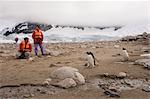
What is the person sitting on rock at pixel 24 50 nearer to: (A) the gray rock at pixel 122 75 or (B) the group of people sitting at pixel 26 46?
(B) the group of people sitting at pixel 26 46

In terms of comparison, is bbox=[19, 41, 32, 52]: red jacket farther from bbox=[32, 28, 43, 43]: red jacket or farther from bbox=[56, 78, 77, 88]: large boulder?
bbox=[56, 78, 77, 88]: large boulder

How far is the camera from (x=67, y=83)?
8.96 m

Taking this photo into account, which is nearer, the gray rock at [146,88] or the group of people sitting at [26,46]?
the gray rock at [146,88]

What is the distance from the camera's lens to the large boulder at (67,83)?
8.91m

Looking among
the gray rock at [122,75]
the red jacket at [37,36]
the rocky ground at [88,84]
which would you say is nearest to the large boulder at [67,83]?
the rocky ground at [88,84]

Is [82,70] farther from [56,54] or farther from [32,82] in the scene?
[56,54]

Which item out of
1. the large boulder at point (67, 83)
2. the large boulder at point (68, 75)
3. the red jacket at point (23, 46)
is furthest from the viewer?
the red jacket at point (23, 46)

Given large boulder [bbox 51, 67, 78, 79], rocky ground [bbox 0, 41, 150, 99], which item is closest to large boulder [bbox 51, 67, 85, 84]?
large boulder [bbox 51, 67, 78, 79]

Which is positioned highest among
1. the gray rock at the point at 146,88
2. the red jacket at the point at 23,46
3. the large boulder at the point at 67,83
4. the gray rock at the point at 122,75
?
the red jacket at the point at 23,46

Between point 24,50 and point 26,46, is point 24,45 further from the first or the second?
point 24,50

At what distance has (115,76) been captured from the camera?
32.2ft

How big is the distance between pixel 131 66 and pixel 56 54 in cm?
567

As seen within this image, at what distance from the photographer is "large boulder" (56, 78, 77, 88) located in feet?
29.2

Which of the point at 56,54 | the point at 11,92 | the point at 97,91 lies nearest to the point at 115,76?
the point at 97,91
